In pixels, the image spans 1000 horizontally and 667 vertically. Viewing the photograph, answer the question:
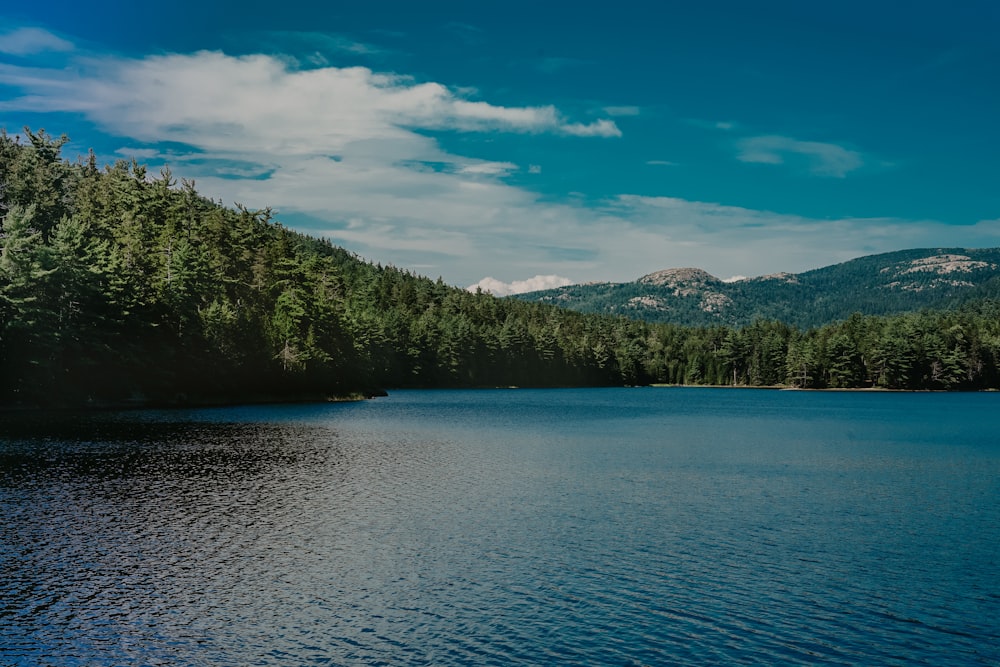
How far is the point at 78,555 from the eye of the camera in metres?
30.2

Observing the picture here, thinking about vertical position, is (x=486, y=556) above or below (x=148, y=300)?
below

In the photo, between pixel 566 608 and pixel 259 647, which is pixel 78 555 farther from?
pixel 566 608

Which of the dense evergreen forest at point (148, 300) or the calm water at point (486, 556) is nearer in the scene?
the calm water at point (486, 556)

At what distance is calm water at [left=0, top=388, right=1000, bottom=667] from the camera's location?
22.0 meters

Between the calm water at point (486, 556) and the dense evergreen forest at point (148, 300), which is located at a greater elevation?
the dense evergreen forest at point (148, 300)

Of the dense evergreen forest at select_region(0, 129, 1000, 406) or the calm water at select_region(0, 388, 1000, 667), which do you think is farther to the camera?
the dense evergreen forest at select_region(0, 129, 1000, 406)

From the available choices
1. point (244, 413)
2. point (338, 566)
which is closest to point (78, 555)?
point (338, 566)

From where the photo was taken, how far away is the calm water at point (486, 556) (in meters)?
22.0

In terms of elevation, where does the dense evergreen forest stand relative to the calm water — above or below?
above

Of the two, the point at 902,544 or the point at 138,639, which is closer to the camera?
the point at 138,639

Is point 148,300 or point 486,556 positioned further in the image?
point 148,300

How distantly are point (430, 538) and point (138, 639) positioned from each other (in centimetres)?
1468

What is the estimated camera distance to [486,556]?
3169cm

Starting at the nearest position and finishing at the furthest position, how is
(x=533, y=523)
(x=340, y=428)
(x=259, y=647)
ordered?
(x=259, y=647) < (x=533, y=523) < (x=340, y=428)
